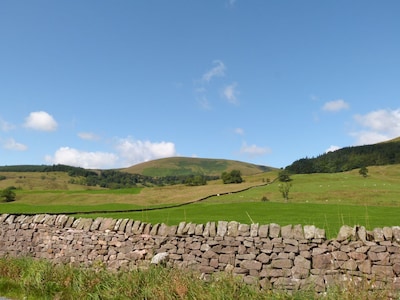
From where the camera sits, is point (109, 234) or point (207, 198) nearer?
point (109, 234)

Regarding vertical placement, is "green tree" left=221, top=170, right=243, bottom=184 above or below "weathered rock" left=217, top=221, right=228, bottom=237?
above

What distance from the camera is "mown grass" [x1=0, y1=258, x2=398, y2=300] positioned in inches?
253

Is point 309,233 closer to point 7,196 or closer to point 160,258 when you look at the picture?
point 160,258

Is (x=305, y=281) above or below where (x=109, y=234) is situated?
below

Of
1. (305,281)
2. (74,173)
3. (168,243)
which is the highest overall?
(74,173)

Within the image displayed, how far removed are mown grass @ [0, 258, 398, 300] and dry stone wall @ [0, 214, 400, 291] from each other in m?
0.67

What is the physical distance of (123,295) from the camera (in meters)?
7.13

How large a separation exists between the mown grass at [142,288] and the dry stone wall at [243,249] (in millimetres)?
668

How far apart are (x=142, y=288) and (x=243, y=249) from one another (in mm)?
3300

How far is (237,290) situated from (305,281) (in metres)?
2.65

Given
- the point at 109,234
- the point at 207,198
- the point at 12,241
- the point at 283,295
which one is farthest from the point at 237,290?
the point at 207,198

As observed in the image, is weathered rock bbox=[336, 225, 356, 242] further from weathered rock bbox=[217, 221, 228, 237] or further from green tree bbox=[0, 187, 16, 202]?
green tree bbox=[0, 187, 16, 202]

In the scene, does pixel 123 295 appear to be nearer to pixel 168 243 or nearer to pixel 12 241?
pixel 168 243

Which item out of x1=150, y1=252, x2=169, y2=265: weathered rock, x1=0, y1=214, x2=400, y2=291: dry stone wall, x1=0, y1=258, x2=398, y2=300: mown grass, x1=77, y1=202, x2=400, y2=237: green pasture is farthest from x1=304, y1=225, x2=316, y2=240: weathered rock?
x1=77, y1=202, x2=400, y2=237: green pasture
